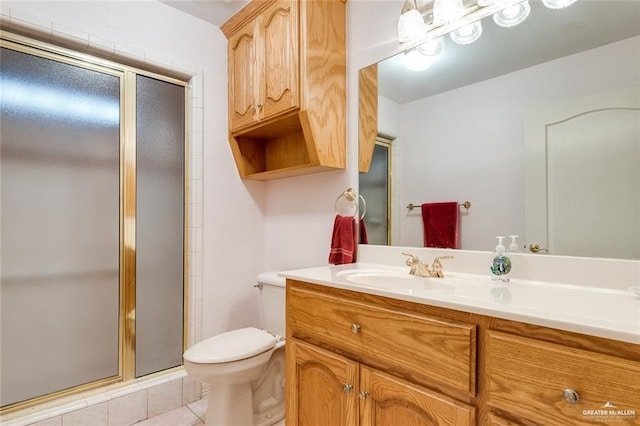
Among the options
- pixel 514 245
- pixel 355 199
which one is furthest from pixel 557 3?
pixel 355 199

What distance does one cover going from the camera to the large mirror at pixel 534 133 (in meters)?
1.01

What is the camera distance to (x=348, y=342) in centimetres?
104

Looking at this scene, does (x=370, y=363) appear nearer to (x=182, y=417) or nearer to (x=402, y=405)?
(x=402, y=405)

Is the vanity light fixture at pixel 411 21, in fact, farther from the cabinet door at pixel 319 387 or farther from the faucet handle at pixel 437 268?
the cabinet door at pixel 319 387

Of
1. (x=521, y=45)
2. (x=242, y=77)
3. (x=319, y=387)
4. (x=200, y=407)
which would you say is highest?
(x=242, y=77)

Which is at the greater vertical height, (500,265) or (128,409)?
(500,265)

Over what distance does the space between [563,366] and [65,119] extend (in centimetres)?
216

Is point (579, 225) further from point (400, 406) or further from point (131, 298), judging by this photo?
point (131, 298)

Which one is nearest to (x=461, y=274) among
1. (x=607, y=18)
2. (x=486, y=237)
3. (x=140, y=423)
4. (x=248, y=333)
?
(x=486, y=237)

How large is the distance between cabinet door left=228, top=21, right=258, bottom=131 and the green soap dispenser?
4.63ft

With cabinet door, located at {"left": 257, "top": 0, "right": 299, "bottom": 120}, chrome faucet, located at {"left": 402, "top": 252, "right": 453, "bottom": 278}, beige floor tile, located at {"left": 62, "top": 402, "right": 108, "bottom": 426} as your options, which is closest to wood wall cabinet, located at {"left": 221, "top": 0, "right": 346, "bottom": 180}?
cabinet door, located at {"left": 257, "top": 0, "right": 299, "bottom": 120}

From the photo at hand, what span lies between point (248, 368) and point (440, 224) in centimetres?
108

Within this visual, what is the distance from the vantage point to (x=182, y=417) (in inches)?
71.2

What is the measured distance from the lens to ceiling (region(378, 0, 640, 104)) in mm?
1035
